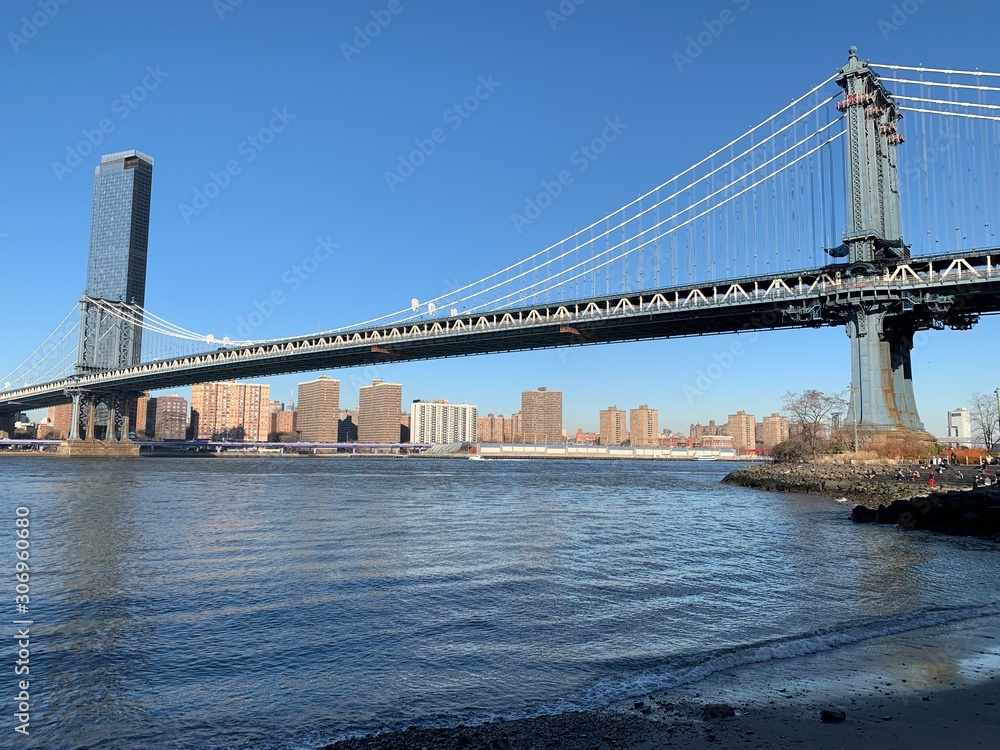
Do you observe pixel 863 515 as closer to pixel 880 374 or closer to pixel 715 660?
pixel 715 660

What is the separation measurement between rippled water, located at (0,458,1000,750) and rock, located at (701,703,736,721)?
939mm

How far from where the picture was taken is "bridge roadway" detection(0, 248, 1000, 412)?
41.1 m

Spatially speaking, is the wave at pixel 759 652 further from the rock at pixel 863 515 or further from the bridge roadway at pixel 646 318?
the bridge roadway at pixel 646 318

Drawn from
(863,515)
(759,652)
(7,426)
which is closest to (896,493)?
(863,515)

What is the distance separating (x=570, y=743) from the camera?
5.68 m

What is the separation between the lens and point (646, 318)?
5238 cm

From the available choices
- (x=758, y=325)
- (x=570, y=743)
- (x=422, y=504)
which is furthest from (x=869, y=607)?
(x=758, y=325)

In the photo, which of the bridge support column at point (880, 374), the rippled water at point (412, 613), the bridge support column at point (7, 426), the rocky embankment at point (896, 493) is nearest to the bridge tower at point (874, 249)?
the bridge support column at point (880, 374)

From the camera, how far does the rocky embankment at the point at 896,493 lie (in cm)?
2014

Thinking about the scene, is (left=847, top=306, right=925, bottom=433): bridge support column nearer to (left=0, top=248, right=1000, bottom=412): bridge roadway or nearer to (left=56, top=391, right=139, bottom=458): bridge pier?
(left=0, top=248, right=1000, bottom=412): bridge roadway

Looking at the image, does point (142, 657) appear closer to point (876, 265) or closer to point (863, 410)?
point (863, 410)

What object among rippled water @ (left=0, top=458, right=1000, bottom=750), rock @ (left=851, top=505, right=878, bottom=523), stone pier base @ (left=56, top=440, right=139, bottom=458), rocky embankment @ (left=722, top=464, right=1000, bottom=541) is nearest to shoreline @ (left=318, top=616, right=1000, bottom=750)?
rippled water @ (left=0, top=458, right=1000, bottom=750)

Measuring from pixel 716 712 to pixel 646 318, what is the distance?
1873 inches

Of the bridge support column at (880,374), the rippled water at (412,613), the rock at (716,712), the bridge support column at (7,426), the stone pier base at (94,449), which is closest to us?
the rock at (716,712)
